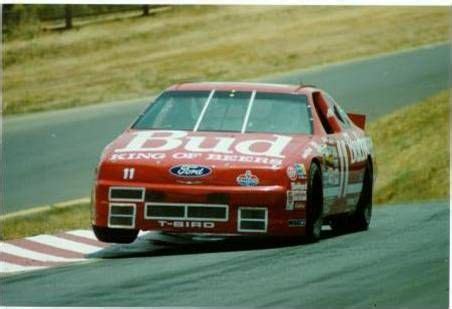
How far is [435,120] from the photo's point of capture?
13.2 m

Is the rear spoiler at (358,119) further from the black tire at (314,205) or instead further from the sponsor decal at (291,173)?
the sponsor decal at (291,173)

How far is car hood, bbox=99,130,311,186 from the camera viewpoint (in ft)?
35.3

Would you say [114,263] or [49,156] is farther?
[49,156]

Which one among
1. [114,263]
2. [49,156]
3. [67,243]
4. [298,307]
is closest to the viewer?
[298,307]

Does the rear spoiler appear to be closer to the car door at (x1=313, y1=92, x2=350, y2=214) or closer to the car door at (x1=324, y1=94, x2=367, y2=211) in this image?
the car door at (x1=324, y1=94, x2=367, y2=211)

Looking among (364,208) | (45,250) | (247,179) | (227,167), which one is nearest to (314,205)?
(247,179)

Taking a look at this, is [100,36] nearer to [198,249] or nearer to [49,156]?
[49,156]

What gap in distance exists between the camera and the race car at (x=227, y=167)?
10750 millimetres

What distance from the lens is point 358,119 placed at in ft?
42.8

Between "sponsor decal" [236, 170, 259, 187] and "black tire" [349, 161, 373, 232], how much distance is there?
184 centimetres

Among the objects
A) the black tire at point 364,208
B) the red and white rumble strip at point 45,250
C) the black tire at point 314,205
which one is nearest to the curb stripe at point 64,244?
the red and white rumble strip at point 45,250

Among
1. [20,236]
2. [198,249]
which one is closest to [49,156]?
[20,236]

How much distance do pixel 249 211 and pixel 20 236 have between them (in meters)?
2.65

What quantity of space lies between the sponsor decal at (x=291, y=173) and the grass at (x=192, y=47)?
8.47 ft
